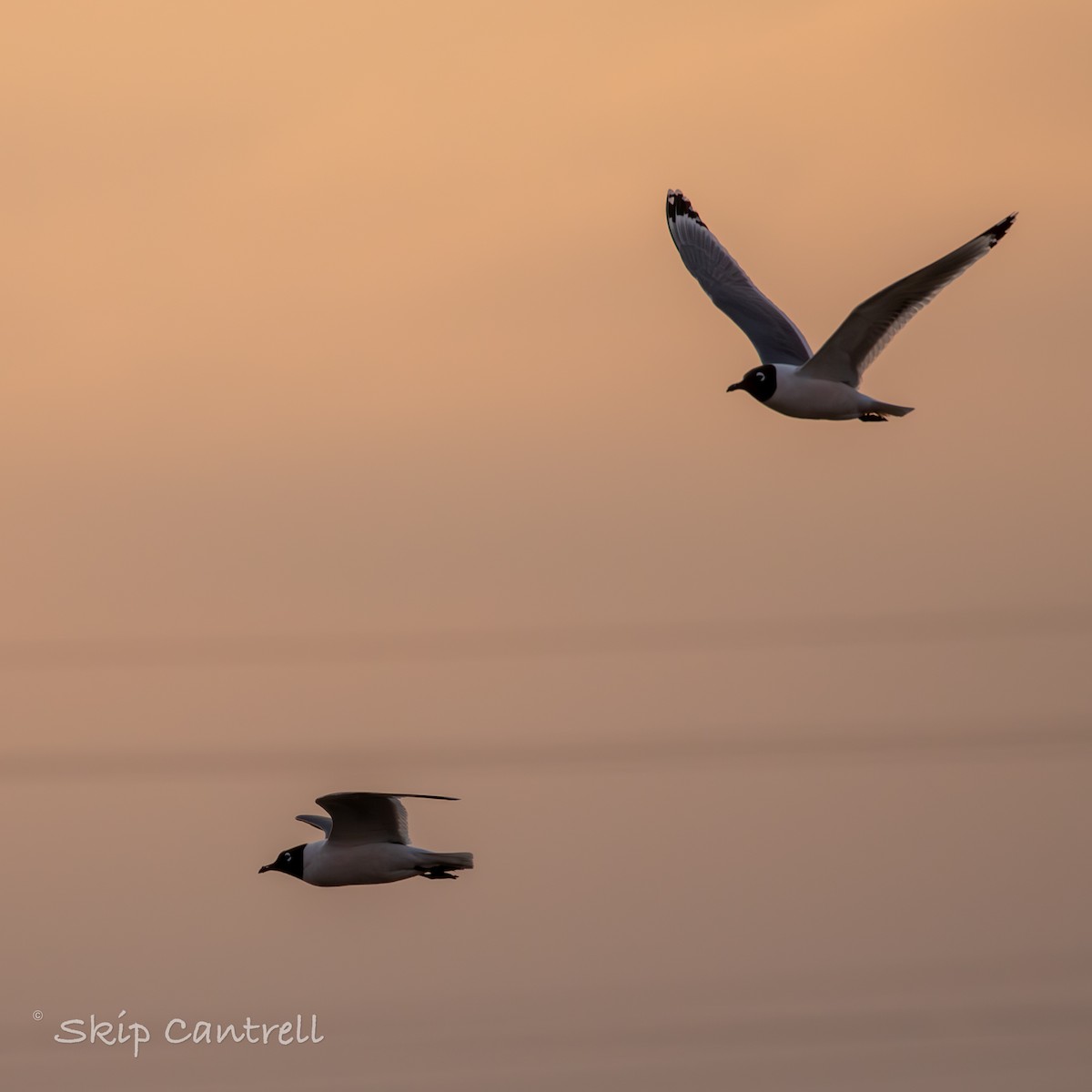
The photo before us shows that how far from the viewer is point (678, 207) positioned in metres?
21.5

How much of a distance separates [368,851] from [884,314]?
21.4 feet

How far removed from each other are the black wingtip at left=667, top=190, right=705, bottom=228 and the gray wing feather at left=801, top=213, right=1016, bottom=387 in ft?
15.6

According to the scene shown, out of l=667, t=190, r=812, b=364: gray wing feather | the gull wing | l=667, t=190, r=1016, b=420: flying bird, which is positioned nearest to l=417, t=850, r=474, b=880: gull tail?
the gull wing

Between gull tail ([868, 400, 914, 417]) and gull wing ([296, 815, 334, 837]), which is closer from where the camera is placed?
gull tail ([868, 400, 914, 417])

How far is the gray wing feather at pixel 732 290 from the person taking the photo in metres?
19.1

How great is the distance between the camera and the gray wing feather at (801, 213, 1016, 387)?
16.3 m

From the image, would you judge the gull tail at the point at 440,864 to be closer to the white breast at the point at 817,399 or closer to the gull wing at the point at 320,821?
the gull wing at the point at 320,821

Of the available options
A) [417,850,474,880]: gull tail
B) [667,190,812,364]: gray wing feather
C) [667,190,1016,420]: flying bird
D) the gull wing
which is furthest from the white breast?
the gull wing

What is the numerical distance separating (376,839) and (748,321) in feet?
19.9

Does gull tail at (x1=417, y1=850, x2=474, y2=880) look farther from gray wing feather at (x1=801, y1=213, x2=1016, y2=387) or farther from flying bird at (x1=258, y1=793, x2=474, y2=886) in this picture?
gray wing feather at (x1=801, y1=213, x2=1016, y2=387)

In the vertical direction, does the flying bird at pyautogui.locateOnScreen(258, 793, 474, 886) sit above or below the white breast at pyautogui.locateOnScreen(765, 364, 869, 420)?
below

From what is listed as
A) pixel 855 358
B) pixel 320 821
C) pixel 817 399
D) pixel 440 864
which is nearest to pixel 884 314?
pixel 855 358

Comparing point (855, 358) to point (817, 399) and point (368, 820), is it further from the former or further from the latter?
point (368, 820)

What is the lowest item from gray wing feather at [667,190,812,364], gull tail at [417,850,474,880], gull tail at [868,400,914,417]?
gull tail at [417,850,474,880]
